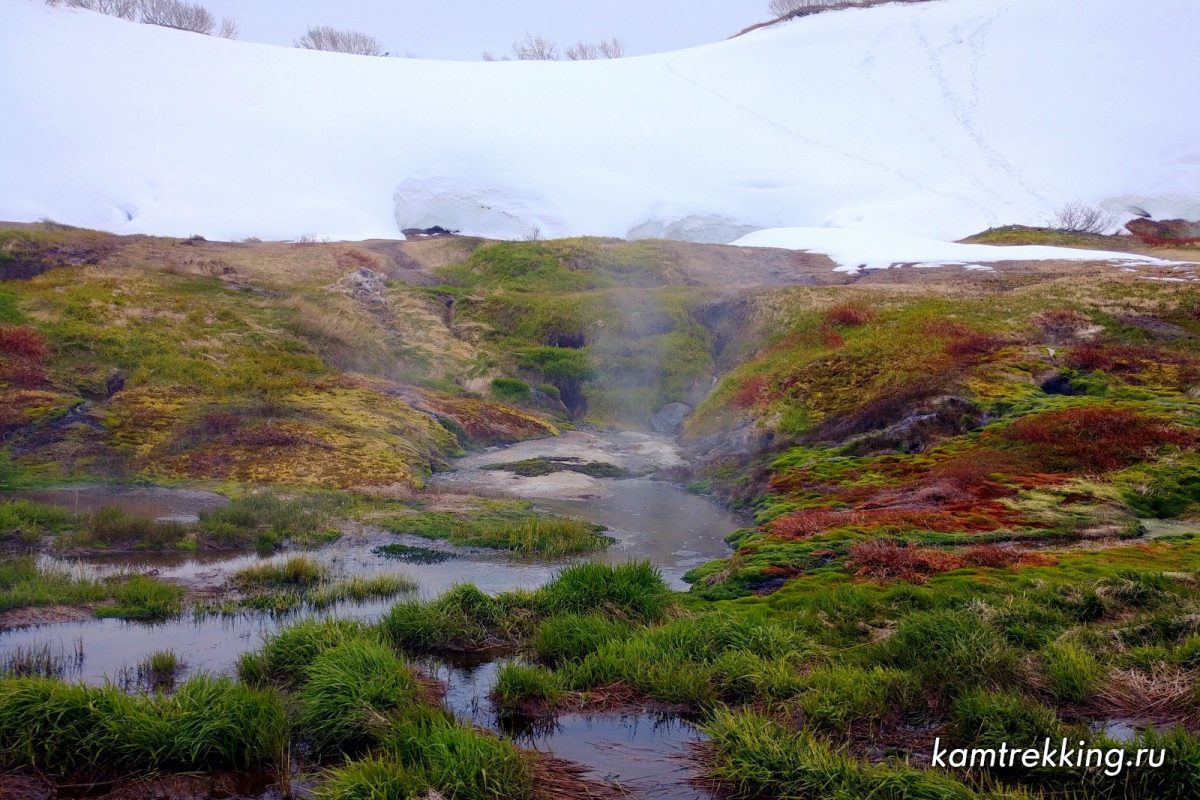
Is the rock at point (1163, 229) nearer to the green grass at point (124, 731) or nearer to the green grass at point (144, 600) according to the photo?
the green grass at point (144, 600)

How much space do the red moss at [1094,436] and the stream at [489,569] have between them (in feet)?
27.4

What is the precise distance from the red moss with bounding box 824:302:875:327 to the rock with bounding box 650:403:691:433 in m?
8.00

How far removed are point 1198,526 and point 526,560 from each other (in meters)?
13.9

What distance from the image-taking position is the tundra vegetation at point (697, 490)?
984 centimetres

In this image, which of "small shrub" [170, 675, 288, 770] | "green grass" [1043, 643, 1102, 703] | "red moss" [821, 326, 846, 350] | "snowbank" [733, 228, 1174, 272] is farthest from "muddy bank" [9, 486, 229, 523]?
"snowbank" [733, 228, 1174, 272]

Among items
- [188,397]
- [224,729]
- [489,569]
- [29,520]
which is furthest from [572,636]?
[188,397]

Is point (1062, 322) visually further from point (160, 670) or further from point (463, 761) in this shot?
point (160, 670)

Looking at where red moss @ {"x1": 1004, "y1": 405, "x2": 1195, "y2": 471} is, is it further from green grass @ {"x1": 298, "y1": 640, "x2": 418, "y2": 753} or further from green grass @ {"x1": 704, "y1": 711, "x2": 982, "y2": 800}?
green grass @ {"x1": 298, "y1": 640, "x2": 418, "y2": 753}

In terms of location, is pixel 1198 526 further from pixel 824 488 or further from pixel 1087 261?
pixel 1087 261

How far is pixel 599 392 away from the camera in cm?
4572

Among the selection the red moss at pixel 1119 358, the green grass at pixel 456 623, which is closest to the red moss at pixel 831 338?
the red moss at pixel 1119 358

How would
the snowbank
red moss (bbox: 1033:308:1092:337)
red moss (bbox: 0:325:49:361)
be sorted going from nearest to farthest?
red moss (bbox: 0:325:49:361) → red moss (bbox: 1033:308:1092:337) → the snowbank

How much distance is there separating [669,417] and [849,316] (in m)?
9.68

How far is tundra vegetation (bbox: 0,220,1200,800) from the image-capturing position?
984 cm
